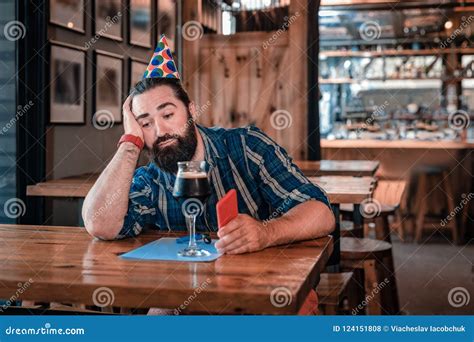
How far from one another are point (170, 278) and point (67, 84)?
2399 millimetres

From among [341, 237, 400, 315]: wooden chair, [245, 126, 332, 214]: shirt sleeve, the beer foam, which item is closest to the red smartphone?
the beer foam

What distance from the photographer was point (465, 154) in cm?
609

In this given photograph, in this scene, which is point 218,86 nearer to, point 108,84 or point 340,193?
point 108,84

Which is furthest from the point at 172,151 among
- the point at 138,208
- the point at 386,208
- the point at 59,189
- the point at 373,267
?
the point at 386,208

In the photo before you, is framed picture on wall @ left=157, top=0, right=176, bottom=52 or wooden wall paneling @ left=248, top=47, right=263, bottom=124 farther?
wooden wall paneling @ left=248, top=47, right=263, bottom=124

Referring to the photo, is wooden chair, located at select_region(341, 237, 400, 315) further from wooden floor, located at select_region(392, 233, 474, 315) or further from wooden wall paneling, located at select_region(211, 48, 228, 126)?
wooden wall paneling, located at select_region(211, 48, 228, 126)

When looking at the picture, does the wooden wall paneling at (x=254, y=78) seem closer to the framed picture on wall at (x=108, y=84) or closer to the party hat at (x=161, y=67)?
the framed picture on wall at (x=108, y=84)

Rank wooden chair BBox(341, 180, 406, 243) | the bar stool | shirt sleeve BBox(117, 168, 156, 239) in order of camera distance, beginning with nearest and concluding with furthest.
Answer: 1. shirt sleeve BBox(117, 168, 156, 239)
2. wooden chair BBox(341, 180, 406, 243)
3. the bar stool

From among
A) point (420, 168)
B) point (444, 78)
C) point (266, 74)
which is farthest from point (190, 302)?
point (444, 78)

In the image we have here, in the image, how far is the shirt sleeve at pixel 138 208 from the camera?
76.9 inches

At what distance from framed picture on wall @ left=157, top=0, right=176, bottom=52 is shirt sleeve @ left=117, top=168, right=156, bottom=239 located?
114 inches

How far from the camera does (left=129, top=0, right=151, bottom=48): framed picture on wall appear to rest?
4.36 meters

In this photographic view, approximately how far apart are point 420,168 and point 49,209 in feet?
12.7
